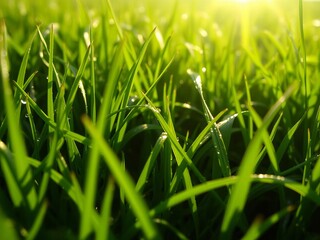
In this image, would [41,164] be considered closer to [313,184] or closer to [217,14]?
[313,184]

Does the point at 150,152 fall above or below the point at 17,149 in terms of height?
below

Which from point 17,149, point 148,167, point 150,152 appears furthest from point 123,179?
point 150,152

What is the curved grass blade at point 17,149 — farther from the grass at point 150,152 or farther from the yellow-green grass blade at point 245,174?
the yellow-green grass blade at point 245,174

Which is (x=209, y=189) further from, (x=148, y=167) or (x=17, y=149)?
(x=17, y=149)

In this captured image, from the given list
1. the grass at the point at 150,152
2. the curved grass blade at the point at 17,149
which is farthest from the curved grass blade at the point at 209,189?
the curved grass blade at the point at 17,149

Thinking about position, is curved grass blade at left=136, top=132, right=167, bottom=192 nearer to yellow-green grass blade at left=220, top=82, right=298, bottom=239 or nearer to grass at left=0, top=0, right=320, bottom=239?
grass at left=0, top=0, right=320, bottom=239

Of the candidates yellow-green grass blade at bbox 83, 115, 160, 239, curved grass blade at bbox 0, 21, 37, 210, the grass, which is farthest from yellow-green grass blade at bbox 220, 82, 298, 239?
curved grass blade at bbox 0, 21, 37, 210

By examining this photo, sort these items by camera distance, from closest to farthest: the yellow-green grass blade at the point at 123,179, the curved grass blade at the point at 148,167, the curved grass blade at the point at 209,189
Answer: the yellow-green grass blade at the point at 123,179 → the curved grass blade at the point at 209,189 → the curved grass blade at the point at 148,167
